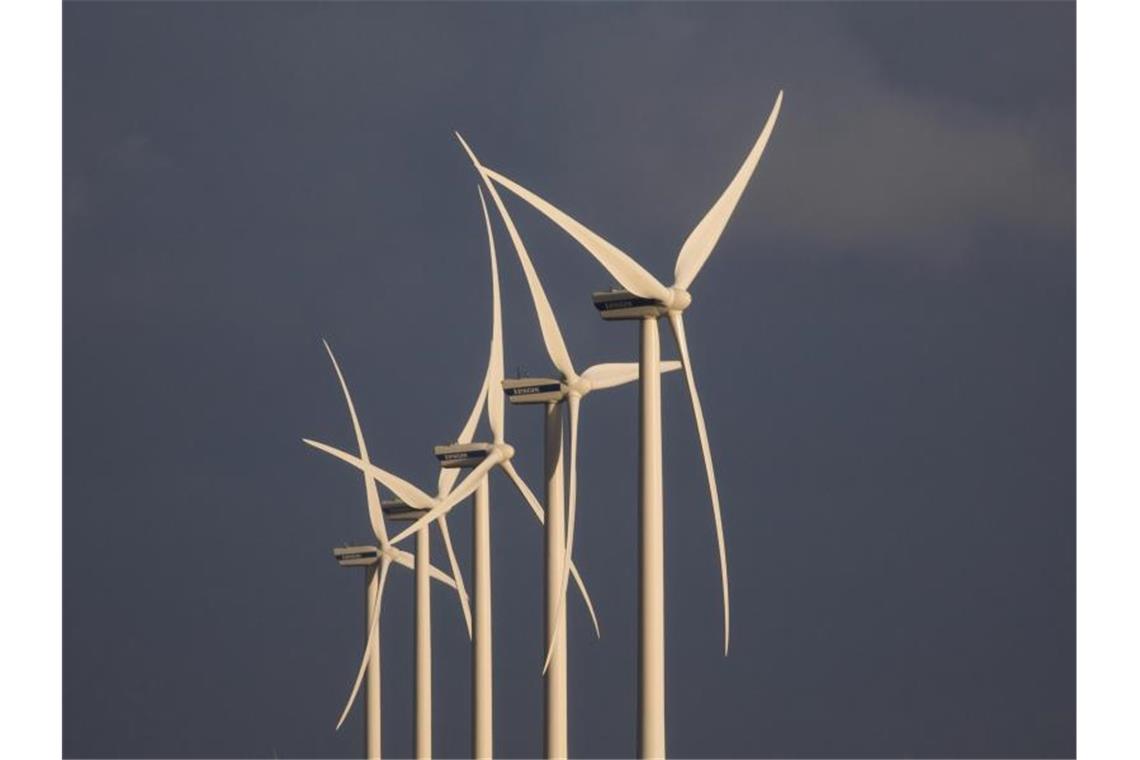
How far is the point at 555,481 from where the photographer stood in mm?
80250

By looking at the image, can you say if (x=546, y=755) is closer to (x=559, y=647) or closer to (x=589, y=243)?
(x=559, y=647)

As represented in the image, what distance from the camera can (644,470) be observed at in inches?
2753

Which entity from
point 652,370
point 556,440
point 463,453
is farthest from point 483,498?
point 652,370

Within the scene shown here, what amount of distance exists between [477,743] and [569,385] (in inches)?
591

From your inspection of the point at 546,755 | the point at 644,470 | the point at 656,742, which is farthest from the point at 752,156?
the point at 546,755

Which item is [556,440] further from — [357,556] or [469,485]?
[357,556]

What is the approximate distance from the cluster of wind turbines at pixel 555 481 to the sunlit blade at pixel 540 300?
4 centimetres

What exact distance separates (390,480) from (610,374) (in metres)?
15.5

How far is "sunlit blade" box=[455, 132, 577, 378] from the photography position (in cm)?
6981

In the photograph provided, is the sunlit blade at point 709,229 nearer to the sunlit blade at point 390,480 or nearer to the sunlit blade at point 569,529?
the sunlit blade at point 569,529

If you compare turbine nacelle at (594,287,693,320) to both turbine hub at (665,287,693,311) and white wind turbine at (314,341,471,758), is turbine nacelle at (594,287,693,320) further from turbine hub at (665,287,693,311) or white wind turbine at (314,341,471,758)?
white wind turbine at (314,341,471,758)

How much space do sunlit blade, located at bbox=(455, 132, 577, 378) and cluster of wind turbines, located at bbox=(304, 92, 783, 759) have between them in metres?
0.04

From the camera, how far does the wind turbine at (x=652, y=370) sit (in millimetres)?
69562

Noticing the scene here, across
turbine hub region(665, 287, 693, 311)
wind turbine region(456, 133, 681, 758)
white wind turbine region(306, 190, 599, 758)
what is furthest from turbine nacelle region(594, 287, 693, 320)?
white wind turbine region(306, 190, 599, 758)
